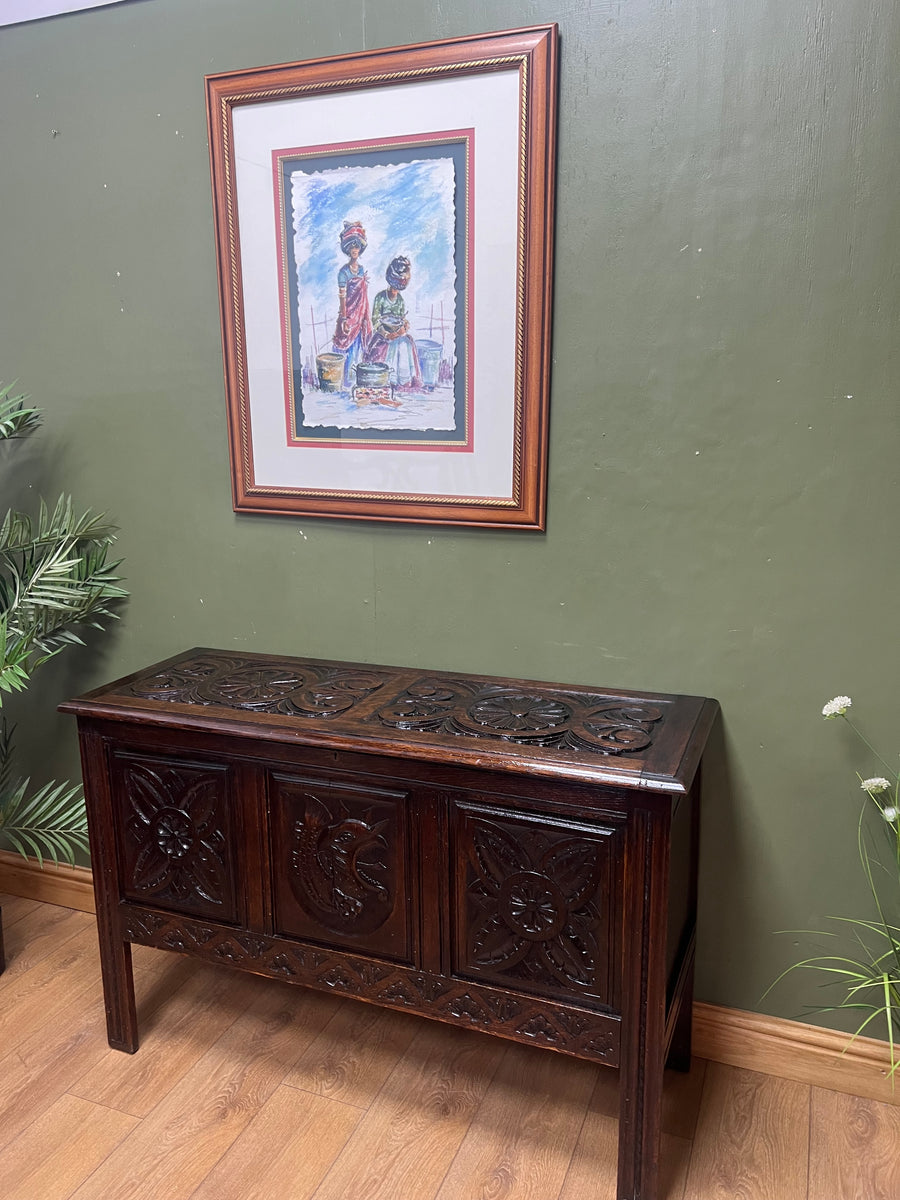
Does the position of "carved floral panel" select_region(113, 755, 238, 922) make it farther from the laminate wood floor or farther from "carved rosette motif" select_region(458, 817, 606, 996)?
"carved rosette motif" select_region(458, 817, 606, 996)

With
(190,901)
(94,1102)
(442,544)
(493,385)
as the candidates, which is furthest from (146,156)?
(94,1102)

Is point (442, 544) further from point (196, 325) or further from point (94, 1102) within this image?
point (94, 1102)

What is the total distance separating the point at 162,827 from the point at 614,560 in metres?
1.09

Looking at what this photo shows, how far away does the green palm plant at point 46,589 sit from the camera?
81.0 inches

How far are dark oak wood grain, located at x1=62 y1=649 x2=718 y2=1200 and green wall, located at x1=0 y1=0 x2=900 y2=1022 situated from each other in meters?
0.15

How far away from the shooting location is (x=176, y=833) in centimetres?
182

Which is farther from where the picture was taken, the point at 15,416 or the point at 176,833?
the point at 15,416

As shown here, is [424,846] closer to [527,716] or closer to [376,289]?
[527,716]

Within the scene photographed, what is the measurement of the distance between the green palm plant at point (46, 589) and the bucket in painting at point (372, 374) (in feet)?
2.61

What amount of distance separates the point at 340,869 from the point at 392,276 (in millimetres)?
1215

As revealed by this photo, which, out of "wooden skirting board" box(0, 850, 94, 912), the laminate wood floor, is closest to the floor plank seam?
the laminate wood floor

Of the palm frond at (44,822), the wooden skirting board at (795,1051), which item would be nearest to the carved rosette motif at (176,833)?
the palm frond at (44,822)

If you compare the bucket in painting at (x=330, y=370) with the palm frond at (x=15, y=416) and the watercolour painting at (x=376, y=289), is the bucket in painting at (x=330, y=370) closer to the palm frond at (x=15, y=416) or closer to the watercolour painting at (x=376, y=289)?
the watercolour painting at (x=376, y=289)

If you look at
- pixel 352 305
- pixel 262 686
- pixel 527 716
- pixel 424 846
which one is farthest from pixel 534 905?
pixel 352 305
